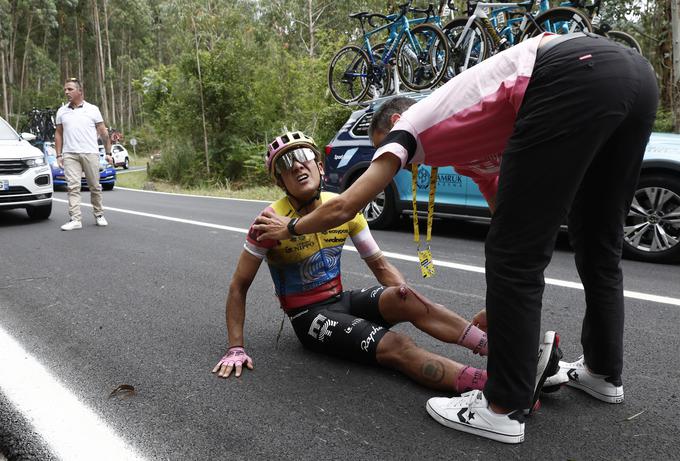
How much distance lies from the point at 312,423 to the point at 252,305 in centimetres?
197

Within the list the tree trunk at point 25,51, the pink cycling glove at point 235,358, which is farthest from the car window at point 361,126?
the tree trunk at point 25,51

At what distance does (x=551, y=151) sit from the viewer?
2002 mm

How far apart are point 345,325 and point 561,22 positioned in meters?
7.19

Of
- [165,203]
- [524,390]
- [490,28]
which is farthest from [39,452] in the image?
[165,203]

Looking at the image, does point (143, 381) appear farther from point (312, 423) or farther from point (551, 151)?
point (551, 151)

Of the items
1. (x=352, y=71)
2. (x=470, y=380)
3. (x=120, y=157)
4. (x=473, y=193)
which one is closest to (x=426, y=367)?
(x=470, y=380)

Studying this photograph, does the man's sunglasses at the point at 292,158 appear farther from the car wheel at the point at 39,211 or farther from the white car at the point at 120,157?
the white car at the point at 120,157

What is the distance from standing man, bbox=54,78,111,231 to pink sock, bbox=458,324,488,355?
7.35 m

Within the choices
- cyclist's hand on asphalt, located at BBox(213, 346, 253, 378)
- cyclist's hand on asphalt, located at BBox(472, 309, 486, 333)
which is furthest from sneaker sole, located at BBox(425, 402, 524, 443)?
cyclist's hand on asphalt, located at BBox(213, 346, 253, 378)

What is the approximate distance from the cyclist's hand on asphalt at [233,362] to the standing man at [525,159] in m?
0.91

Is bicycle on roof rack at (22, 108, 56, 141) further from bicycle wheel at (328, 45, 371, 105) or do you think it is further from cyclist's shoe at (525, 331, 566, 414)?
cyclist's shoe at (525, 331, 566, 414)

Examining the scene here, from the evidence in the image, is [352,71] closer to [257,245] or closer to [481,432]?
[257,245]

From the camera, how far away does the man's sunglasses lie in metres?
2.89

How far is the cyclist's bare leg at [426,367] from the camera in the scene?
260cm
